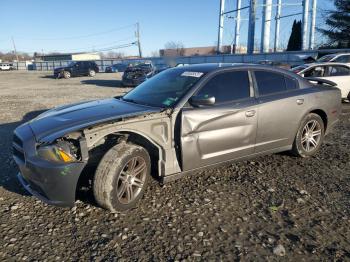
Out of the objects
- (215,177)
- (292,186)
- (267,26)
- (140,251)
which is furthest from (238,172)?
Result: (267,26)

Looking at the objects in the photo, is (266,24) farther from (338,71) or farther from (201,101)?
(201,101)

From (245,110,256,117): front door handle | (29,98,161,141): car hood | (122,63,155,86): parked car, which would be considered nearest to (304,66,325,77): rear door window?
(245,110,256,117): front door handle

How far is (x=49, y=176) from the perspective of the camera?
10.6 feet

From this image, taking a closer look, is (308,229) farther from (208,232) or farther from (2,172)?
(2,172)

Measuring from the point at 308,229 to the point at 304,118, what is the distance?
2289 millimetres

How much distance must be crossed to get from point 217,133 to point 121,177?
4.40 feet

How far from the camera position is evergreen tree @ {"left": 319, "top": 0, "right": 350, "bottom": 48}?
30.7 metres

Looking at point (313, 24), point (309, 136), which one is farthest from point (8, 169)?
point (313, 24)

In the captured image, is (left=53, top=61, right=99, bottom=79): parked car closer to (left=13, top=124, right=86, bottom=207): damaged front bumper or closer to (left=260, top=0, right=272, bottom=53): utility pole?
(left=260, top=0, right=272, bottom=53): utility pole

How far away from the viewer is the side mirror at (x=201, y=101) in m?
3.93

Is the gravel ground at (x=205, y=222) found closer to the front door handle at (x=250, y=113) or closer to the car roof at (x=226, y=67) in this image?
the front door handle at (x=250, y=113)

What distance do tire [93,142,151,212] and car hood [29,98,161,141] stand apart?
39cm

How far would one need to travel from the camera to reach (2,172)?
4812mm

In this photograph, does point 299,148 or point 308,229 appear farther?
point 299,148
